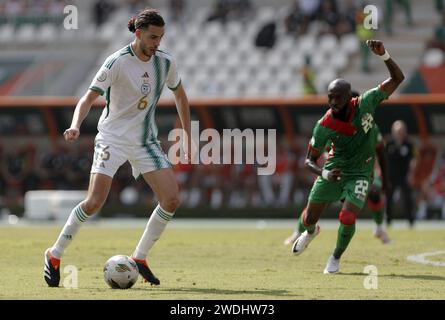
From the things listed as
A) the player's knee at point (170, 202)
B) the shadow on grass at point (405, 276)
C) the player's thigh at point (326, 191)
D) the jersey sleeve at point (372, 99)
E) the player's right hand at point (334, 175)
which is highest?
the jersey sleeve at point (372, 99)

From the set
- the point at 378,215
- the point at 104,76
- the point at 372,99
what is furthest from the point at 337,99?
the point at 378,215

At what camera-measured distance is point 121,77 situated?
10.6 meters

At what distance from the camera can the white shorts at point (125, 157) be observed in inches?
416

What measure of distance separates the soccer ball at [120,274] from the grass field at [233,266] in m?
0.11

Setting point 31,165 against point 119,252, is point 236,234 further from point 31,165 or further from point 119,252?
point 31,165

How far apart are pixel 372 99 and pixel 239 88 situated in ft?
63.2

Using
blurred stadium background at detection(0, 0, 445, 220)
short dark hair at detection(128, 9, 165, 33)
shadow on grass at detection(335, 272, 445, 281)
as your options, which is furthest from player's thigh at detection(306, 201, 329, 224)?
blurred stadium background at detection(0, 0, 445, 220)

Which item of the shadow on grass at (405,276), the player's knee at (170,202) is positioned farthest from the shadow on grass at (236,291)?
the shadow on grass at (405,276)

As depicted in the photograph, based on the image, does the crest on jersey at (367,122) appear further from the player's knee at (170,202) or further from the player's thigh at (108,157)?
the player's thigh at (108,157)

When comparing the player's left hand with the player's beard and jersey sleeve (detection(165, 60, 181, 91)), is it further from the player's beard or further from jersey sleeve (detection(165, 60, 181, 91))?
the player's beard

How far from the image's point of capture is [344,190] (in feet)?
41.6

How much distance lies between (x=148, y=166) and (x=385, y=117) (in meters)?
18.2

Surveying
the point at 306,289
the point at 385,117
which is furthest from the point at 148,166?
the point at 385,117
